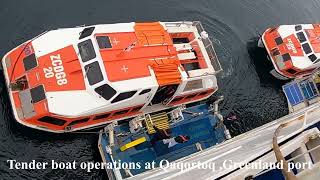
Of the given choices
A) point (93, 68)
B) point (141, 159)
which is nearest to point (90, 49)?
point (93, 68)

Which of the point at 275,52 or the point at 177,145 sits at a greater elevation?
the point at 275,52

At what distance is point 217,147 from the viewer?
15.4 m

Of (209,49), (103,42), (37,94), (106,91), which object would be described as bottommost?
(106,91)

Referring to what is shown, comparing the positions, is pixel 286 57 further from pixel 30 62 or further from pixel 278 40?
pixel 30 62

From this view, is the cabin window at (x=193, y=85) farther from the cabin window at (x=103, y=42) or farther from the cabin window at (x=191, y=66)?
the cabin window at (x=103, y=42)

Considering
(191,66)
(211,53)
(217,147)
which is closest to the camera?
(217,147)

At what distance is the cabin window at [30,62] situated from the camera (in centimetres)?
1812

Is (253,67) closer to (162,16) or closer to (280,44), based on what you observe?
(280,44)

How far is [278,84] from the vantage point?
27641 millimetres

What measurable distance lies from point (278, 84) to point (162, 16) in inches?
375

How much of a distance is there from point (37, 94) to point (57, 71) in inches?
55.1

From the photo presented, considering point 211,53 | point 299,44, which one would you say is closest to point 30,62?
point 211,53

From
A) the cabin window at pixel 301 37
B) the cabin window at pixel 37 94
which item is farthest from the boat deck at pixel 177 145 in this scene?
the cabin window at pixel 301 37

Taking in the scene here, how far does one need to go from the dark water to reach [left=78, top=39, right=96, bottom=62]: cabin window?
Result: 415 cm
